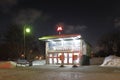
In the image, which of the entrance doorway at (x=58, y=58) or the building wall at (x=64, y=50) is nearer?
the building wall at (x=64, y=50)

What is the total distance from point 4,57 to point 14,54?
13.4 feet

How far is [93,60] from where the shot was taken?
34969 mm

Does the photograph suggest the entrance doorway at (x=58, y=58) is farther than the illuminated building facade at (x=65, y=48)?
Yes

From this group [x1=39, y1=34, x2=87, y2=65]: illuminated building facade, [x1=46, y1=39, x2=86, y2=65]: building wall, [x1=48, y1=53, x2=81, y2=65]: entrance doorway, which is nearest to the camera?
[x1=39, y1=34, x2=87, y2=65]: illuminated building facade

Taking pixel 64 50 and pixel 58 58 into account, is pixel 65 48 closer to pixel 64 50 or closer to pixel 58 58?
pixel 64 50

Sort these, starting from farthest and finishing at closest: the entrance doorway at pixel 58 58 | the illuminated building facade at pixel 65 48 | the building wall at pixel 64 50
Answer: the entrance doorway at pixel 58 58
the building wall at pixel 64 50
the illuminated building facade at pixel 65 48

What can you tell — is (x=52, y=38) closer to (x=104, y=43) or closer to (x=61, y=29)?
(x=61, y=29)

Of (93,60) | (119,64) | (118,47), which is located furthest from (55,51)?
(118,47)

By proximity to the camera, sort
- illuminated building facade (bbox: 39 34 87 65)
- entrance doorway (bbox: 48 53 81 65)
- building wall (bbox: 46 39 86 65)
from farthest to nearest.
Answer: entrance doorway (bbox: 48 53 81 65) → building wall (bbox: 46 39 86 65) → illuminated building facade (bbox: 39 34 87 65)

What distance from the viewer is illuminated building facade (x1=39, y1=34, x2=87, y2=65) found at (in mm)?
29906

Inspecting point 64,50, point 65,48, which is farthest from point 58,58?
point 65,48

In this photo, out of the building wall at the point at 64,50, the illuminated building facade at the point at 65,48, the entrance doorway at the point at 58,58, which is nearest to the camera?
the illuminated building facade at the point at 65,48

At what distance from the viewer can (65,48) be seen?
102ft

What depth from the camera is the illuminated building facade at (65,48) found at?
29906mm
